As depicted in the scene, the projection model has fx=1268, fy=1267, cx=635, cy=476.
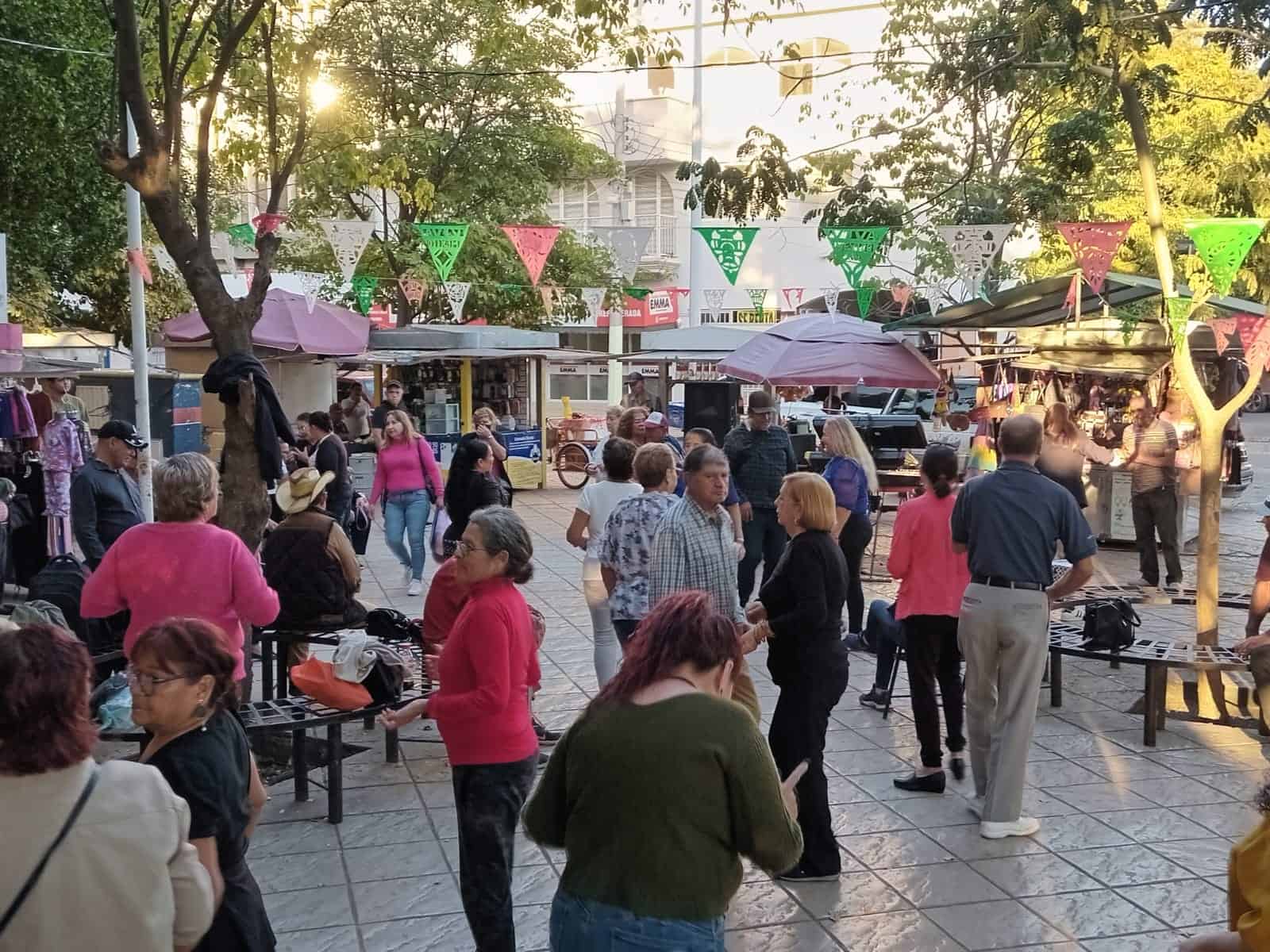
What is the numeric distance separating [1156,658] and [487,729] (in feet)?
14.4

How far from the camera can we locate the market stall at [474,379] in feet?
65.2

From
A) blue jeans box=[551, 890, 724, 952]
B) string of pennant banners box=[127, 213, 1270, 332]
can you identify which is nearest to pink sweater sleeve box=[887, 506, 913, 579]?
string of pennant banners box=[127, 213, 1270, 332]

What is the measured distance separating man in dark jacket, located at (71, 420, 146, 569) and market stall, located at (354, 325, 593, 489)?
11.5 m

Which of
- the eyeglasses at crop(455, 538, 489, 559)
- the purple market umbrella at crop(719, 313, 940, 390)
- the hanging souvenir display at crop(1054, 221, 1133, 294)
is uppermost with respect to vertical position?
the hanging souvenir display at crop(1054, 221, 1133, 294)

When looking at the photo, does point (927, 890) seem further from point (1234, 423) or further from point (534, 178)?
point (534, 178)

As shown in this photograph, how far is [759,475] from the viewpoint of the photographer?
Answer: 9.38 m

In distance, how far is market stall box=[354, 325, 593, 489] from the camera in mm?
19859

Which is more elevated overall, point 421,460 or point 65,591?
point 421,460

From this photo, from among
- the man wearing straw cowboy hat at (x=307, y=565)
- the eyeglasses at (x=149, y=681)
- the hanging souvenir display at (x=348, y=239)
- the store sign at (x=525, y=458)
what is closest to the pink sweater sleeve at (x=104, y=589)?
the man wearing straw cowboy hat at (x=307, y=565)

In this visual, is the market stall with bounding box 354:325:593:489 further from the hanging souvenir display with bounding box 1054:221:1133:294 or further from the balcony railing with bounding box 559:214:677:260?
the balcony railing with bounding box 559:214:677:260

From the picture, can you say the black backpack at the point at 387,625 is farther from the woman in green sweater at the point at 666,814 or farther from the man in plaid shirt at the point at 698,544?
the woman in green sweater at the point at 666,814

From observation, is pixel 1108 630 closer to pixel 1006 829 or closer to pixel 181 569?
pixel 1006 829

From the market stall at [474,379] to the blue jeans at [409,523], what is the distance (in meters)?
7.72

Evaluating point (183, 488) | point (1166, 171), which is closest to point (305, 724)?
point (183, 488)
